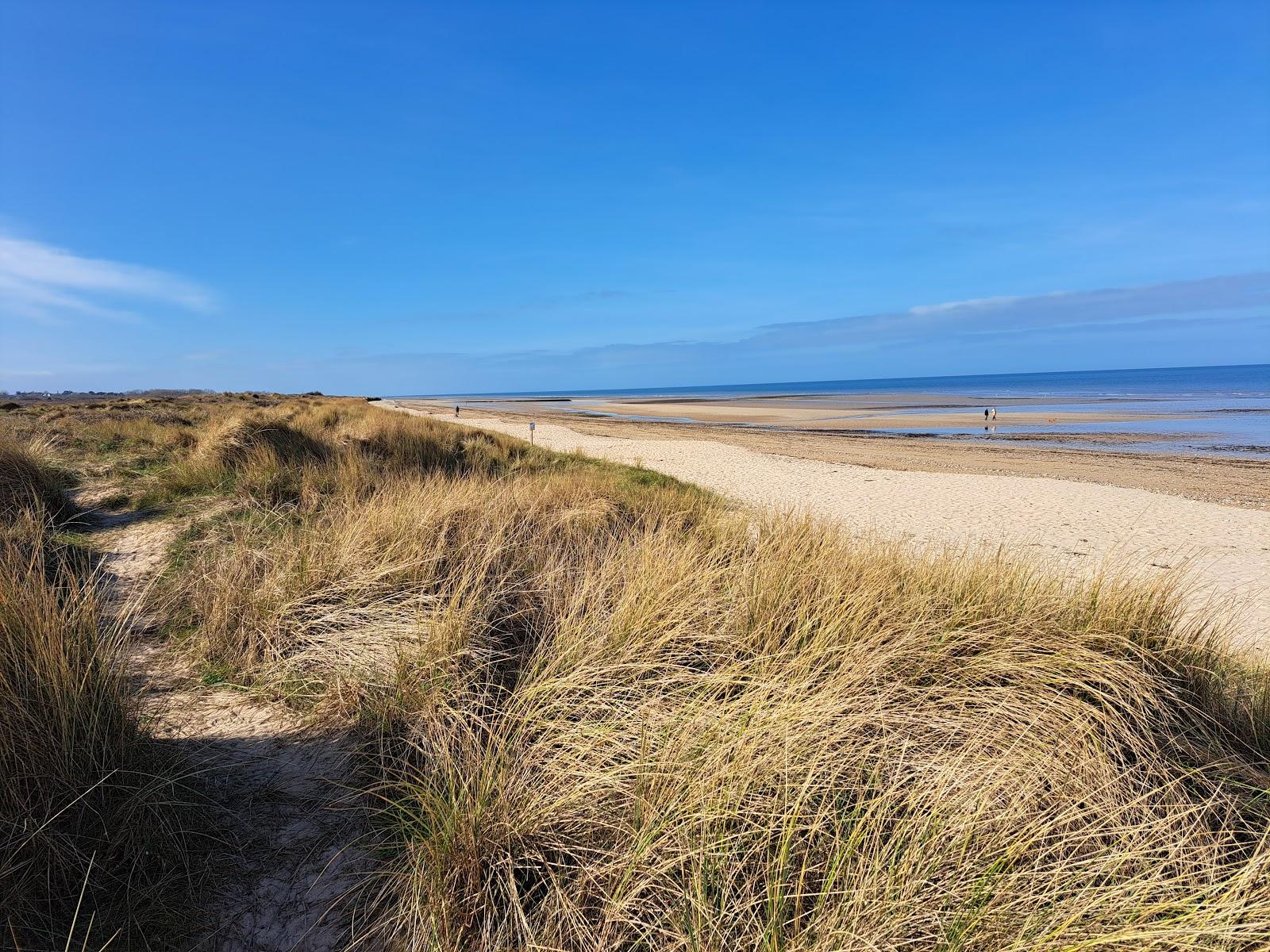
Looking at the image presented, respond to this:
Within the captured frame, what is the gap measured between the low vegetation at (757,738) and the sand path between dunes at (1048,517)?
2495 mm

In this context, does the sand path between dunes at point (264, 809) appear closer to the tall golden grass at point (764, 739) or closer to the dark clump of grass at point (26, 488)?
the tall golden grass at point (764, 739)

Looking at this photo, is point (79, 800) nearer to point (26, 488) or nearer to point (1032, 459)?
point (26, 488)

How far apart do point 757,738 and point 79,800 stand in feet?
7.97

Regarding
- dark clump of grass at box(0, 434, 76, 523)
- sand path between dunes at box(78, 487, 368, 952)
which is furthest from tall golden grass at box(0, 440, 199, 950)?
dark clump of grass at box(0, 434, 76, 523)

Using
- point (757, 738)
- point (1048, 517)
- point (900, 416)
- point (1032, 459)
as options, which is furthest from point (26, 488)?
point (900, 416)

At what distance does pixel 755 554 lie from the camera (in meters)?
4.83

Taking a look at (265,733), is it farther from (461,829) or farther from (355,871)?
(461,829)

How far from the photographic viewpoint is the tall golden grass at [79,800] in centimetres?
203

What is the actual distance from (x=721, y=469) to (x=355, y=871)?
55.8 ft

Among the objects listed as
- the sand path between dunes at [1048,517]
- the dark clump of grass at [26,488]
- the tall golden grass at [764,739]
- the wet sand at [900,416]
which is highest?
the dark clump of grass at [26,488]

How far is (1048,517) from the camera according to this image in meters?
12.1

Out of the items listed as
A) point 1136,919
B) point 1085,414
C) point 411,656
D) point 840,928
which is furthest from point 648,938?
point 1085,414

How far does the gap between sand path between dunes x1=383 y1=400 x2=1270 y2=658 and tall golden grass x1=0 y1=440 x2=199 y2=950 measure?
587 centimetres

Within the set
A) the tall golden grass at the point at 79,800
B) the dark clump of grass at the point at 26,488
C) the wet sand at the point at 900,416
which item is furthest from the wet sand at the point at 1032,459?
the dark clump of grass at the point at 26,488
